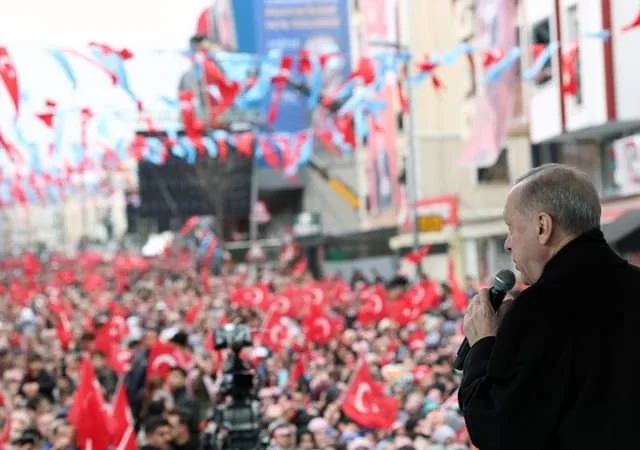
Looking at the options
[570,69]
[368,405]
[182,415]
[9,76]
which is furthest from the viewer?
[570,69]

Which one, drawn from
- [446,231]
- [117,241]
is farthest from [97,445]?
[117,241]

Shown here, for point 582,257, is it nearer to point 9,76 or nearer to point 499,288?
point 499,288

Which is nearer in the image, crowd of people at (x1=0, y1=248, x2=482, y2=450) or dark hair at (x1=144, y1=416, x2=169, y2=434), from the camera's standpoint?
dark hair at (x1=144, y1=416, x2=169, y2=434)

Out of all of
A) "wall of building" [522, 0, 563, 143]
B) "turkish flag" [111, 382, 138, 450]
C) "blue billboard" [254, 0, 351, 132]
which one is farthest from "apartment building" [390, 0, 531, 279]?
"turkish flag" [111, 382, 138, 450]

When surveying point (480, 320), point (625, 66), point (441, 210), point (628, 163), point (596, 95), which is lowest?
point (441, 210)

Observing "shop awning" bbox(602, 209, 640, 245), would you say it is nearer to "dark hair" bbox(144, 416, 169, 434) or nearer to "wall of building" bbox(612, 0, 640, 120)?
"wall of building" bbox(612, 0, 640, 120)

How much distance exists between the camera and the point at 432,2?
1665 inches

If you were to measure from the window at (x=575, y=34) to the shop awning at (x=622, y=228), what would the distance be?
7427 mm

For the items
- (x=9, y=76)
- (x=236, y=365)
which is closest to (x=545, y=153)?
(x=9, y=76)

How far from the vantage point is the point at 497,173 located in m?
36.9

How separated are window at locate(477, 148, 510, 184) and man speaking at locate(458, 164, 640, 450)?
102 ft

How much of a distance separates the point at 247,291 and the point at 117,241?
249ft

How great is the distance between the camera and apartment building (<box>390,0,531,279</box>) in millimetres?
30312

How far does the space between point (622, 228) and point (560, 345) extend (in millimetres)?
13497
